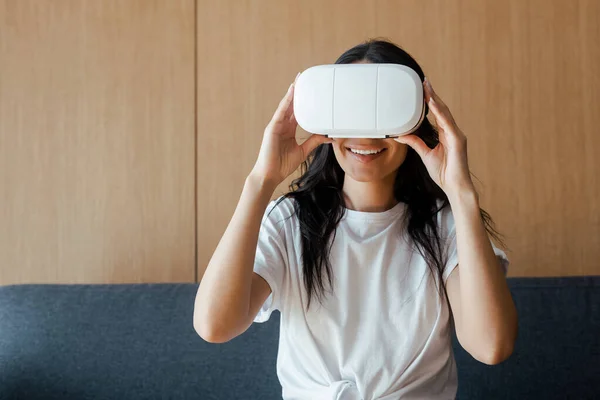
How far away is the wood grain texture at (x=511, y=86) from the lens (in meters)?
1.84

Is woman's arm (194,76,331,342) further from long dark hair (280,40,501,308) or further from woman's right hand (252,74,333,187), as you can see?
long dark hair (280,40,501,308)

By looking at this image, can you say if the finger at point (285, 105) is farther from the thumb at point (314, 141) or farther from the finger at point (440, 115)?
the finger at point (440, 115)

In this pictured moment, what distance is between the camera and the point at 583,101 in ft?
6.03

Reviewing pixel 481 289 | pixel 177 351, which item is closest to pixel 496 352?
pixel 481 289

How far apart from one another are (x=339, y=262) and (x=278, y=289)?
13cm

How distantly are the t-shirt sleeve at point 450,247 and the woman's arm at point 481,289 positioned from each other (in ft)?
0.33

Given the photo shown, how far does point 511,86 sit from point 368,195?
0.68m

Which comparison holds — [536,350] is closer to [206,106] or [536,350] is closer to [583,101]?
[583,101]

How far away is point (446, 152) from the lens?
4.08 ft

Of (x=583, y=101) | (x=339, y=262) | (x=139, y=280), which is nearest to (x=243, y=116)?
(x=139, y=280)

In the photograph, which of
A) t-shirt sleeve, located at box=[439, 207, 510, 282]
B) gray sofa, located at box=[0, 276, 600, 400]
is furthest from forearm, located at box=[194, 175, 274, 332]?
gray sofa, located at box=[0, 276, 600, 400]

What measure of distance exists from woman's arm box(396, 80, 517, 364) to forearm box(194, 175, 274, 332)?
30cm

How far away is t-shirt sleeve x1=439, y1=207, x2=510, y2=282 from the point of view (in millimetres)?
1310

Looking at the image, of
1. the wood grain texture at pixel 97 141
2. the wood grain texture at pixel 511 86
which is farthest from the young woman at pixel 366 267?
the wood grain texture at pixel 97 141
